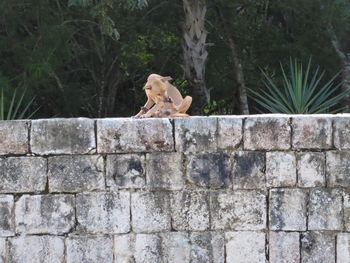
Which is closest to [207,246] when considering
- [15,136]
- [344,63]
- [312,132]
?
[312,132]

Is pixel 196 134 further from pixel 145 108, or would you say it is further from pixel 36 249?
pixel 36 249

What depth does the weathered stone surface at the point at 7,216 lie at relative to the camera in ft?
24.8

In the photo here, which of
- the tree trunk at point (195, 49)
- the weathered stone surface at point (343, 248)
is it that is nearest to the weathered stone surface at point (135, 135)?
the weathered stone surface at point (343, 248)

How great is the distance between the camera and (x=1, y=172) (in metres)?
7.55

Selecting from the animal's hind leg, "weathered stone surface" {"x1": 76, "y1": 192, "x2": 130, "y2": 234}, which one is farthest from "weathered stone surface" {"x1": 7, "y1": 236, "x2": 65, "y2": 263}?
the animal's hind leg

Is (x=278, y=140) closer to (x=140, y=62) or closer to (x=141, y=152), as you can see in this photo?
(x=141, y=152)

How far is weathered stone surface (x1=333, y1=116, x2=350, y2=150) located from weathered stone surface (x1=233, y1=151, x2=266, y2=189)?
69cm

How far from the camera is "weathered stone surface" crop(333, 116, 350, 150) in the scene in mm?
7312

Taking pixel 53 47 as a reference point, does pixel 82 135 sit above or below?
below

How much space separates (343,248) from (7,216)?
3125 millimetres

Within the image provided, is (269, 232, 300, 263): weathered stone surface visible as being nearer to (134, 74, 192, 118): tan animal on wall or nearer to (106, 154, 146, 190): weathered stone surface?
(106, 154, 146, 190): weathered stone surface

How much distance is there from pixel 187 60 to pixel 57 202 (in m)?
6.57

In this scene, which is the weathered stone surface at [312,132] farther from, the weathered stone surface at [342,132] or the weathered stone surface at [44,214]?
the weathered stone surface at [44,214]

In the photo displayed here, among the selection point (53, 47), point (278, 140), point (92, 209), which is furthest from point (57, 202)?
point (53, 47)
